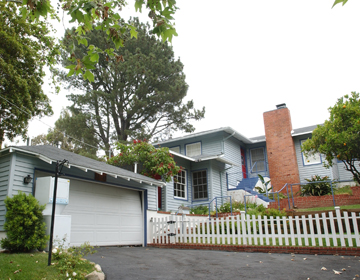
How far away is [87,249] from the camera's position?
227 inches

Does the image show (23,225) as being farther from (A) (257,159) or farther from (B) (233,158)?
(A) (257,159)

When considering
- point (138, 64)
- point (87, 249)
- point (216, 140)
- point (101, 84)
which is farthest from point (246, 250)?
point (101, 84)

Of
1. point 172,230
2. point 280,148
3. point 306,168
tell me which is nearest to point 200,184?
point 280,148

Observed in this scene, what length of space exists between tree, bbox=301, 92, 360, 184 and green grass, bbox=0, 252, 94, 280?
11747 mm

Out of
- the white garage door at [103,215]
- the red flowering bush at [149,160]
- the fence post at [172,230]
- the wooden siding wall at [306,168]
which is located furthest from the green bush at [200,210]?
the wooden siding wall at [306,168]

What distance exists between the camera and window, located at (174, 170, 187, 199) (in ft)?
58.9

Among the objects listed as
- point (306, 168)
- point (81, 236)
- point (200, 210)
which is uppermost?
point (306, 168)

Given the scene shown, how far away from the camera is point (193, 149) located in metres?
21.0

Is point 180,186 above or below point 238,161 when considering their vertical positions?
below

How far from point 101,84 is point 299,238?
21.8m

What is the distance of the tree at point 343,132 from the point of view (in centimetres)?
1321

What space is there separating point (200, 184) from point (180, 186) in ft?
4.27

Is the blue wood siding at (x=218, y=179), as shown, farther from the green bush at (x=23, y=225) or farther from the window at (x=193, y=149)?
the green bush at (x=23, y=225)

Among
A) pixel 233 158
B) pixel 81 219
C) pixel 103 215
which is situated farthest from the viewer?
pixel 233 158
